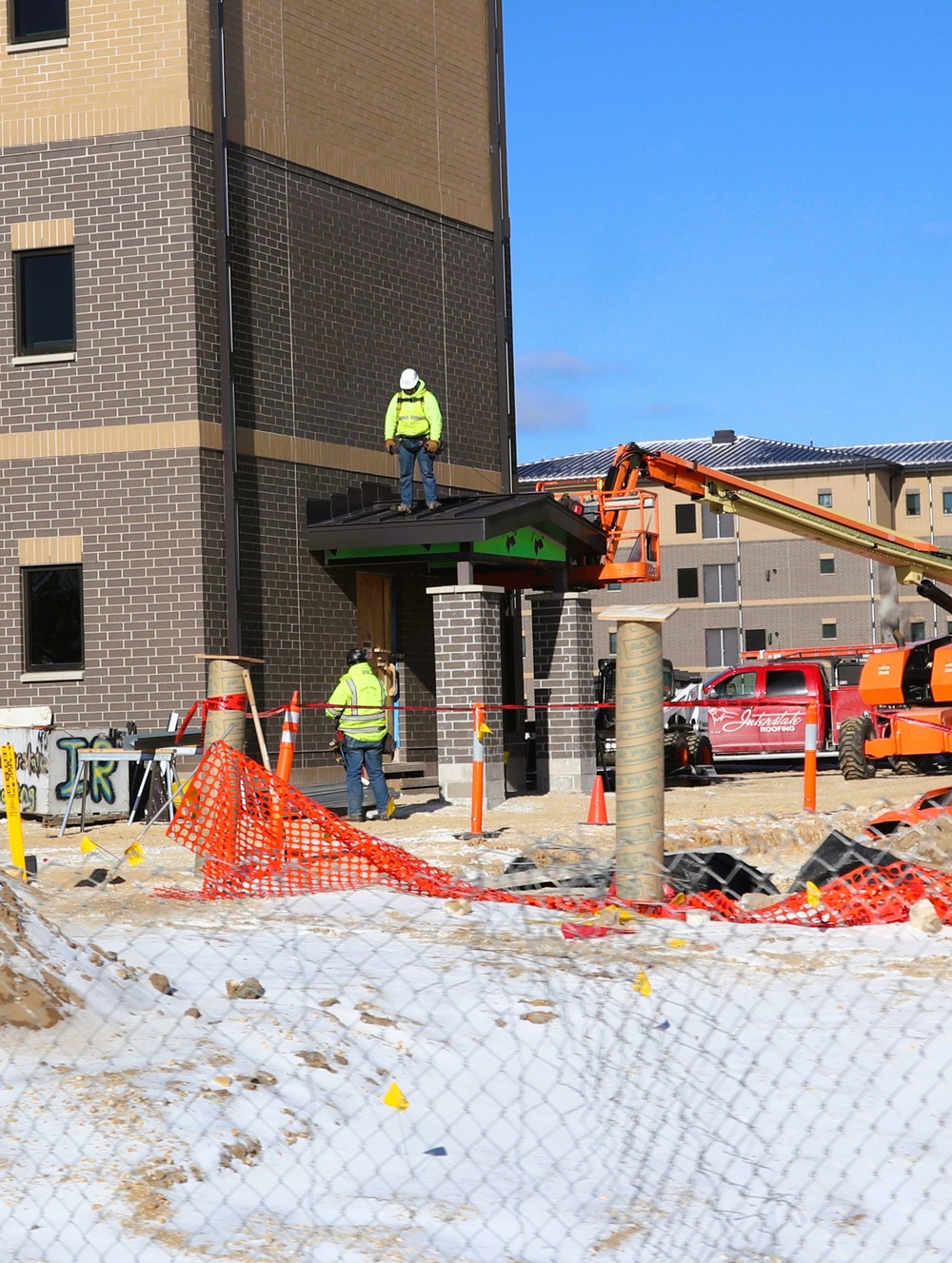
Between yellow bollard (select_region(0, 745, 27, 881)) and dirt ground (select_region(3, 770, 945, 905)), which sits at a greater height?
yellow bollard (select_region(0, 745, 27, 881))

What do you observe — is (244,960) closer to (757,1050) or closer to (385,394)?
(757,1050)

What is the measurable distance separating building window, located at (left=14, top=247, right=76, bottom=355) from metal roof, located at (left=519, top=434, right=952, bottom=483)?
4681 cm

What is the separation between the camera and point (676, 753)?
2511cm

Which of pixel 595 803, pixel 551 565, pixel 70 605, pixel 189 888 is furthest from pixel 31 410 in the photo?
pixel 189 888

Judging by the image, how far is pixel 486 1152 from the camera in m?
6.04

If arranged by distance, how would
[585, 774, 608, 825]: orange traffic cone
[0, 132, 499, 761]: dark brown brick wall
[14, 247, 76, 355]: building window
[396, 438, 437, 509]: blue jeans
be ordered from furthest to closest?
[14, 247, 76, 355]: building window < [396, 438, 437, 509]: blue jeans < [0, 132, 499, 761]: dark brown brick wall < [585, 774, 608, 825]: orange traffic cone

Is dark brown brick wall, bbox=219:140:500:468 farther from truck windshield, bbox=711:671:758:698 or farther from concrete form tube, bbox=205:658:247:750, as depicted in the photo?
concrete form tube, bbox=205:658:247:750

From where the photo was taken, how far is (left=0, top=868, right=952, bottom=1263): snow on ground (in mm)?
5285

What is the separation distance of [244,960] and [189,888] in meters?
3.09

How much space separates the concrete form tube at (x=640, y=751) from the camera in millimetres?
9242

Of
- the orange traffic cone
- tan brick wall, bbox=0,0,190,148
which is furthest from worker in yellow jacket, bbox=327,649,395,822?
tan brick wall, bbox=0,0,190,148

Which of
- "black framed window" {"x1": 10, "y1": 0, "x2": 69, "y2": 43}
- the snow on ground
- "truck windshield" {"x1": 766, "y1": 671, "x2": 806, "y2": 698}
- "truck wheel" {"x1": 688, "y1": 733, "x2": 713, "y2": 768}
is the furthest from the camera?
"truck windshield" {"x1": 766, "y1": 671, "x2": 806, "y2": 698}

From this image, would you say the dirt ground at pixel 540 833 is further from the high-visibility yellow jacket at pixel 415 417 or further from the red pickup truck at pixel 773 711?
the red pickup truck at pixel 773 711

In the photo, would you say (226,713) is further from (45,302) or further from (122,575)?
(45,302)
